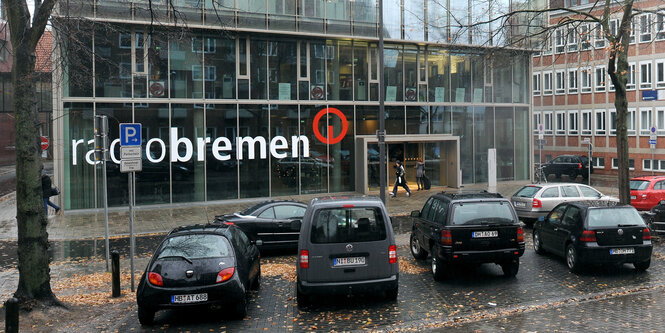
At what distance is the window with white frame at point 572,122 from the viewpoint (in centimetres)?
4506

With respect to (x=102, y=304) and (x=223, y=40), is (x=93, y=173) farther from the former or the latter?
(x=102, y=304)

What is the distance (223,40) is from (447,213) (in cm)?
1593

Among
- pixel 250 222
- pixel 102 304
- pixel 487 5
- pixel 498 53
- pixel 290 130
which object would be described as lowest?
pixel 102 304

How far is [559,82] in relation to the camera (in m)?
46.3

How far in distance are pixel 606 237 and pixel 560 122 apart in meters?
39.0

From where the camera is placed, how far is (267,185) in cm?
2452

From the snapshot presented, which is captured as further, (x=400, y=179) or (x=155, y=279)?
(x=400, y=179)

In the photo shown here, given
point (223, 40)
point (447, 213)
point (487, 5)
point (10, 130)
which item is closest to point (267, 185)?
point (223, 40)

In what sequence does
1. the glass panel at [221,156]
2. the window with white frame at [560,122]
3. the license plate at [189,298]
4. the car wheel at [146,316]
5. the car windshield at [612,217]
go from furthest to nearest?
the window with white frame at [560,122], the glass panel at [221,156], the car windshield at [612,217], the car wheel at [146,316], the license plate at [189,298]

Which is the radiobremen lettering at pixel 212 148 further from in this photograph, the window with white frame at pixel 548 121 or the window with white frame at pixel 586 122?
the window with white frame at pixel 548 121

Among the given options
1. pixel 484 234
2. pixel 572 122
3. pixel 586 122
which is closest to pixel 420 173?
pixel 484 234

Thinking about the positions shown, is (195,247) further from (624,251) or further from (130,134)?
(624,251)

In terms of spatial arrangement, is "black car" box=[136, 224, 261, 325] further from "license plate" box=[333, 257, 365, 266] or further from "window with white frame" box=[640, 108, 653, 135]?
"window with white frame" box=[640, 108, 653, 135]

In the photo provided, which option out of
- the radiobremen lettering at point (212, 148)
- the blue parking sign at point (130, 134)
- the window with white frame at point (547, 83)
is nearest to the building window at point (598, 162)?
the window with white frame at point (547, 83)
